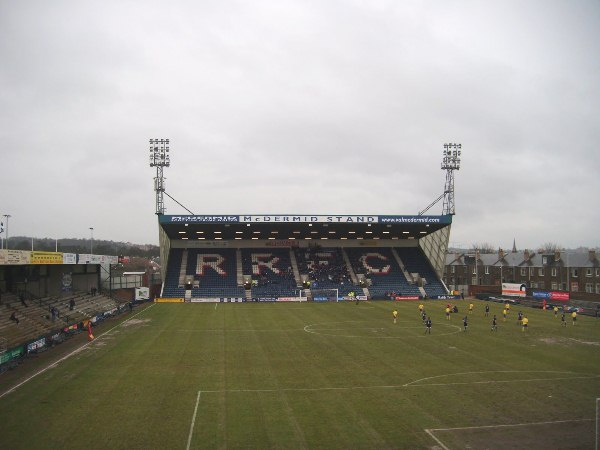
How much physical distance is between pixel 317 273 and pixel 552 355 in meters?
49.8

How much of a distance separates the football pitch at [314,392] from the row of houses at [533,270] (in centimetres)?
4703

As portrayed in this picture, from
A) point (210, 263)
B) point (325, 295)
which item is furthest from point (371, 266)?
point (210, 263)

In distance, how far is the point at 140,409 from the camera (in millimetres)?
21016

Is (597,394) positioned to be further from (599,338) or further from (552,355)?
(599,338)

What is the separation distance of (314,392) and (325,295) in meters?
50.5

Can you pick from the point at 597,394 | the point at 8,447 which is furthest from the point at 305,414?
the point at 597,394

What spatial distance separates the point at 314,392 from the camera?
2359 centimetres

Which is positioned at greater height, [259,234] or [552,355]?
[259,234]

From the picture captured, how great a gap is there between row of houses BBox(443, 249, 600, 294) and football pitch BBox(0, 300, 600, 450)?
4703 cm

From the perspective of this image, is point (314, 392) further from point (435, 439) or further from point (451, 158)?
point (451, 158)

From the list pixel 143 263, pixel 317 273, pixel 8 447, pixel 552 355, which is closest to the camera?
pixel 8 447

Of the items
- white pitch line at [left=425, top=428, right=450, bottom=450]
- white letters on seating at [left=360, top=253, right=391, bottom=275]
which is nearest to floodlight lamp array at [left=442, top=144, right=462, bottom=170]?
white letters on seating at [left=360, top=253, right=391, bottom=275]

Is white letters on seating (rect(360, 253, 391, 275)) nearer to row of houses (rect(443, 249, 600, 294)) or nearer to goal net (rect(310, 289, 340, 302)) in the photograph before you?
goal net (rect(310, 289, 340, 302))

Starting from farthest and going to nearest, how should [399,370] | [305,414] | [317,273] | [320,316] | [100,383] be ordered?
[317,273], [320,316], [399,370], [100,383], [305,414]
